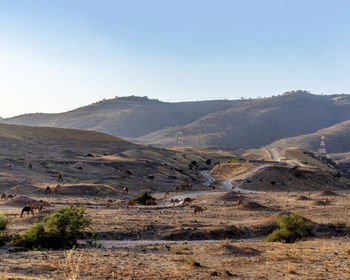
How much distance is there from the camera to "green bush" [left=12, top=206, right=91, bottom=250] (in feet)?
66.3

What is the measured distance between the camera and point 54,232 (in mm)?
20797

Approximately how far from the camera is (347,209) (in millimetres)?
38594

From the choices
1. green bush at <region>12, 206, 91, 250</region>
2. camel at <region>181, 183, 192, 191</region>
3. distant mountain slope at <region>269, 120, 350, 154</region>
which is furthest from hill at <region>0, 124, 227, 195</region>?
distant mountain slope at <region>269, 120, 350, 154</region>

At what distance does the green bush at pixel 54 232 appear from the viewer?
66.3 ft

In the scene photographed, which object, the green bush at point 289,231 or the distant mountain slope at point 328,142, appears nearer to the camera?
Result: the green bush at point 289,231

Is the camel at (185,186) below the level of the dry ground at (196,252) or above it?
below

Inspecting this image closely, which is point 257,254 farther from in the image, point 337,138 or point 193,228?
point 337,138

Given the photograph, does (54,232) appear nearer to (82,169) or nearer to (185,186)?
(185,186)

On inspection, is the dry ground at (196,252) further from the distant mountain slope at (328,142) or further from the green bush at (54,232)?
the distant mountain slope at (328,142)

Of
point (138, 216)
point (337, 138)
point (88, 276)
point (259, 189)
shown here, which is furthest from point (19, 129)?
point (337, 138)

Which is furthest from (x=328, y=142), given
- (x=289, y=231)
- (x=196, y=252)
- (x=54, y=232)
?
(x=54, y=232)

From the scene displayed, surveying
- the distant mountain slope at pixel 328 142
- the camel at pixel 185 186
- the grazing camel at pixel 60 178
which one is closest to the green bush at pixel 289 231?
the camel at pixel 185 186

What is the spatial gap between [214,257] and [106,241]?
6955 millimetres

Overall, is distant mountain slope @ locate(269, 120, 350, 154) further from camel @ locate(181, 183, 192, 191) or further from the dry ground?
the dry ground
